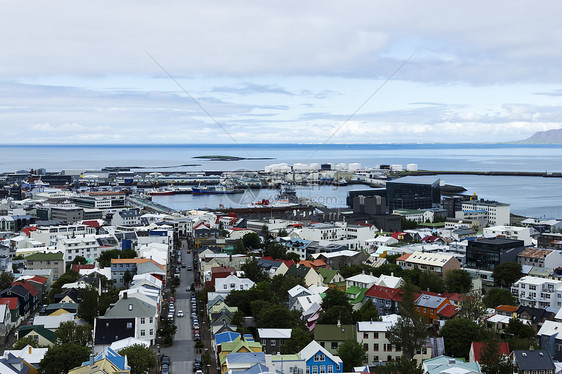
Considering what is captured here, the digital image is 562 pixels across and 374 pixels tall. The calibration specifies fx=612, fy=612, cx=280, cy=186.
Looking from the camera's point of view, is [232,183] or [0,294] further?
[232,183]

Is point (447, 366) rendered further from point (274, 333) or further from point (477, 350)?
point (274, 333)

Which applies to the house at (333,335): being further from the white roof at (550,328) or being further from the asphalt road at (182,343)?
the white roof at (550,328)

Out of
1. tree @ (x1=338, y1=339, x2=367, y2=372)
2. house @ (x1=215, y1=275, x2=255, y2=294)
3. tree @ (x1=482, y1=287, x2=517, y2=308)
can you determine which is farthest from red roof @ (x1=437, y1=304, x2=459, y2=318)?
house @ (x1=215, y1=275, x2=255, y2=294)

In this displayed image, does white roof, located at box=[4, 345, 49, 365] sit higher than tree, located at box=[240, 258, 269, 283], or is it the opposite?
tree, located at box=[240, 258, 269, 283]

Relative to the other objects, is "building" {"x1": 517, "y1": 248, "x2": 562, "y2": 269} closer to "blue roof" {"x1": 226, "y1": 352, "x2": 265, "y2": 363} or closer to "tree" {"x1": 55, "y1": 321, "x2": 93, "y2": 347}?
"blue roof" {"x1": 226, "y1": 352, "x2": 265, "y2": 363}

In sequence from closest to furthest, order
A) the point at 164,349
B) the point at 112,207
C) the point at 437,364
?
the point at 437,364 < the point at 164,349 < the point at 112,207

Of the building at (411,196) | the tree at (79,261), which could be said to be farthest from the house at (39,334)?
the building at (411,196)

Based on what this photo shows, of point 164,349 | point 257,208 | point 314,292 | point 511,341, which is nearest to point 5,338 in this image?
point 164,349

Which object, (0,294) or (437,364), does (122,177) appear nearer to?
(0,294)
